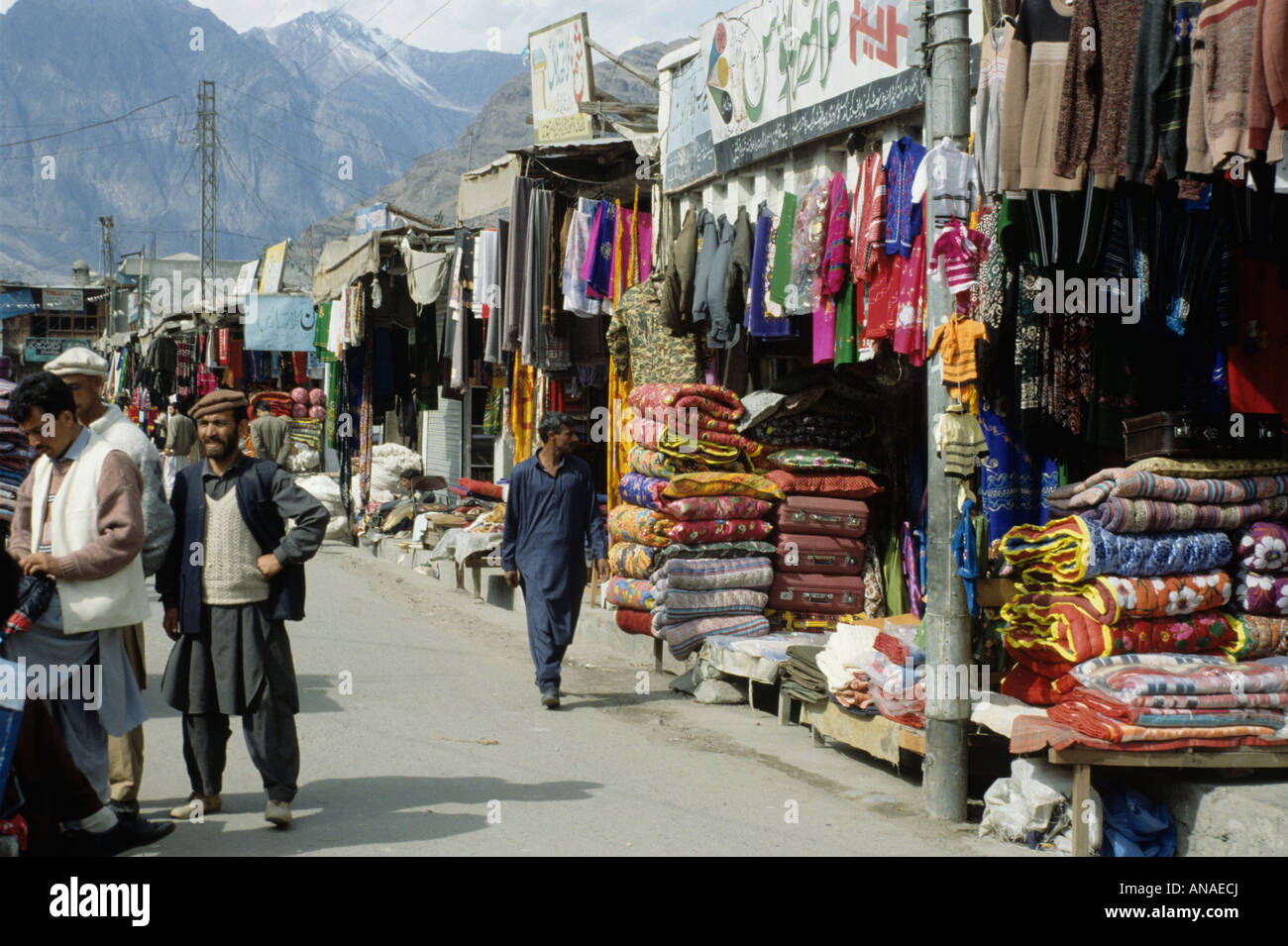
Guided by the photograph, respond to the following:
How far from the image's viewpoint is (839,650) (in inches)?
290

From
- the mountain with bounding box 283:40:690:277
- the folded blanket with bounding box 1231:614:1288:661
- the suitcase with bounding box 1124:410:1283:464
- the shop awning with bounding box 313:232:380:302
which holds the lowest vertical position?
the folded blanket with bounding box 1231:614:1288:661

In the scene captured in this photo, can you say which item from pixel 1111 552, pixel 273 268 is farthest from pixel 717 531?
pixel 273 268

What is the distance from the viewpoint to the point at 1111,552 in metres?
5.99

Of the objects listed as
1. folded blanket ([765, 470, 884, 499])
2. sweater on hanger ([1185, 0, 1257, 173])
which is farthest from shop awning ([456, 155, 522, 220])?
sweater on hanger ([1185, 0, 1257, 173])

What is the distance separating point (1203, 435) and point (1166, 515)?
0.49 metres

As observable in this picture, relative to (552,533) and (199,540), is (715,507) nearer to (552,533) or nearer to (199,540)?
(552,533)

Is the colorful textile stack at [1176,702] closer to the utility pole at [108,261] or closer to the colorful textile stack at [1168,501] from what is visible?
the colorful textile stack at [1168,501]

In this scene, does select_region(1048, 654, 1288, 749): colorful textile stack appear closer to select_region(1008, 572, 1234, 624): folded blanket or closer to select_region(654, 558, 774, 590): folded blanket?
select_region(1008, 572, 1234, 624): folded blanket

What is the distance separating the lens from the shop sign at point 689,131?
11.1m

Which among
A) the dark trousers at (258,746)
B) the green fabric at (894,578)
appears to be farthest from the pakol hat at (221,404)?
the green fabric at (894,578)

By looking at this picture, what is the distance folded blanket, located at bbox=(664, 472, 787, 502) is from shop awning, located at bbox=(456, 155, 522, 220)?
5.35m

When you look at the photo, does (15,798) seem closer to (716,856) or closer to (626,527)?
(716,856)

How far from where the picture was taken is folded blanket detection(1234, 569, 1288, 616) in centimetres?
625

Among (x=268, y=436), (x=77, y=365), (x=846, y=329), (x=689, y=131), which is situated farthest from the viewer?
(x=268, y=436)
